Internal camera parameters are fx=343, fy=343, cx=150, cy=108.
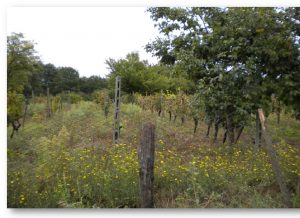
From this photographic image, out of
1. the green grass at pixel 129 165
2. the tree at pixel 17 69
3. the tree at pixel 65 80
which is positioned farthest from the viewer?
the tree at pixel 65 80

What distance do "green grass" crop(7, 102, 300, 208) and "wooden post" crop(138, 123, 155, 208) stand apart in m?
0.17

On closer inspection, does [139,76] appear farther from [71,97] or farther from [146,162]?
[146,162]

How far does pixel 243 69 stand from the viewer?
4.25 m

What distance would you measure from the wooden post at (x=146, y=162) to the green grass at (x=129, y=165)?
0.56ft

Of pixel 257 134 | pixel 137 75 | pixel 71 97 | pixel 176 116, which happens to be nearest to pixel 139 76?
pixel 137 75

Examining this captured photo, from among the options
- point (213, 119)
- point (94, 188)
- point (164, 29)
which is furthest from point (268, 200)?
point (164, 29)

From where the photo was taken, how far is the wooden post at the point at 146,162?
3.63 metres

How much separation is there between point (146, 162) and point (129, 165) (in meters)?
0.38

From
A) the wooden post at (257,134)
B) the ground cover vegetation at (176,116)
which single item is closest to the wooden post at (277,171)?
the ground cover vegetation at (176,116)

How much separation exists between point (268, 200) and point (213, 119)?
121cm

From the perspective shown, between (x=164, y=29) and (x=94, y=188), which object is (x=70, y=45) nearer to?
(x=164, y=29)

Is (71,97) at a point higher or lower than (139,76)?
lower

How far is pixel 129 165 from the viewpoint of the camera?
12.9 ft

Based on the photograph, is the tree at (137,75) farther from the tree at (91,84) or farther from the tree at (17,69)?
the tree at (17,69)
